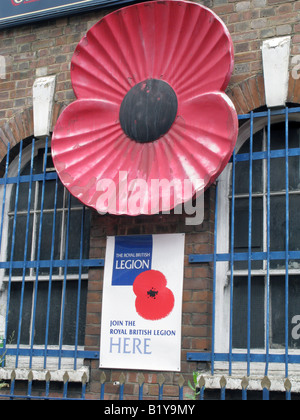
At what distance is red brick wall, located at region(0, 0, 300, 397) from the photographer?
4363 mm

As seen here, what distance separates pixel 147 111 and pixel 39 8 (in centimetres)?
166

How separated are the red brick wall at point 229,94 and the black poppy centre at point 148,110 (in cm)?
48

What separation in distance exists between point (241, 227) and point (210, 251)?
306mm

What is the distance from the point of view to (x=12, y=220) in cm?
546

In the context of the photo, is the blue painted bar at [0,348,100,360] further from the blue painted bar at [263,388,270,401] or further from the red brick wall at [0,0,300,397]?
the blue painted bar at [263,388,270,401]

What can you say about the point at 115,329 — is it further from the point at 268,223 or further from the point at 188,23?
the point at 188,23

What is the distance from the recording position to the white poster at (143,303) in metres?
4.39

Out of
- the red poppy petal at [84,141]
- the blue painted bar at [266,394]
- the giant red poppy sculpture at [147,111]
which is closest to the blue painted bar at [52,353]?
the giant red poppy sculpture at [147,111]

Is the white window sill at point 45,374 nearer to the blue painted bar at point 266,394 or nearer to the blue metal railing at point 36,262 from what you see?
the blue metal railing at point 36,262

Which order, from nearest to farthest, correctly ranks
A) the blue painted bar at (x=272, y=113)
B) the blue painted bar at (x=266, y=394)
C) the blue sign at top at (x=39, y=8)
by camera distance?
the blue painted bar at (x=266, y=394), the blue painted bar at (x=272, y=113), the blue sign at top at (x=39, y=8)

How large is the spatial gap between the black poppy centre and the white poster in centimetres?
78

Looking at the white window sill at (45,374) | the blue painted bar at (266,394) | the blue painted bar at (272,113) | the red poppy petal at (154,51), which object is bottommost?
the blue painted bar at (266,394)

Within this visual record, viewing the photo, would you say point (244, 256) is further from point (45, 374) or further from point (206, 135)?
point (45, 374)

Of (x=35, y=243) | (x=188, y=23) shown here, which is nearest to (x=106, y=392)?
(x=35, y=243)
